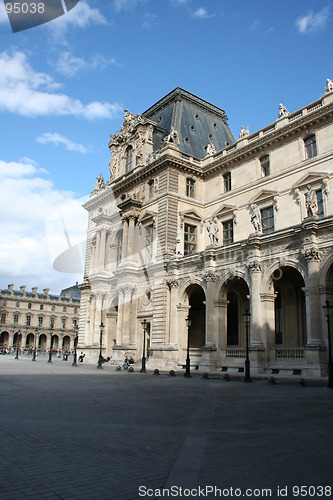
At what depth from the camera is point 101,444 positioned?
793 cm

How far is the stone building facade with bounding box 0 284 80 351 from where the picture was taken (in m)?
119

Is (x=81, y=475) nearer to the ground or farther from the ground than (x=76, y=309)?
nearer to the ground

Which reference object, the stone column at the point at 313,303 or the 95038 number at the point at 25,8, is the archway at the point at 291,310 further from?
the 95038 number at the point at 25,8

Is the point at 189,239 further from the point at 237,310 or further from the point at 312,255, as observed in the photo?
the point at 312,255

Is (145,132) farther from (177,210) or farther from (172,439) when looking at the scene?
(172,439)

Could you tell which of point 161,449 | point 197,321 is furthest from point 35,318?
point 161,449

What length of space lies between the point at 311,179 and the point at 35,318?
107269 millimetres

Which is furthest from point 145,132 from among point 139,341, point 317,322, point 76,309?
point 76,309

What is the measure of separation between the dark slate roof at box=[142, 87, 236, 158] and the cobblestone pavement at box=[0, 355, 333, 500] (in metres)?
36.2

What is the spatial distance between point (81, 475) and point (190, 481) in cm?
158

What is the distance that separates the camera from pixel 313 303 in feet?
84.1

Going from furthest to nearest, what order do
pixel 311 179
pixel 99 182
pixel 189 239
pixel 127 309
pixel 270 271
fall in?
1. pixel 99 182
2. pixel 127 309
3. pixel 189 239
4. pixel 311 179
5. pixel 270 271

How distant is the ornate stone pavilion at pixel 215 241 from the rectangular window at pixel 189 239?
0.34 ft

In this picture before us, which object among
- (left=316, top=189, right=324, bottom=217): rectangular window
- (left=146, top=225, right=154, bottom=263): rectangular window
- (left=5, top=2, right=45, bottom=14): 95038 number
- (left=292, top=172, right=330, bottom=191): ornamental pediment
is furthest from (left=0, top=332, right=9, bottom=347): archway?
(left=5, top=2, right=45, bottom=14): 95038 number
